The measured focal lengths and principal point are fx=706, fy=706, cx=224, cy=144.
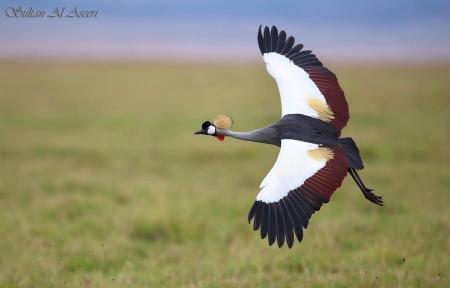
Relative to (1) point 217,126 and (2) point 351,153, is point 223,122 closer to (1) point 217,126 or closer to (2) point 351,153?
(1) point 217,126

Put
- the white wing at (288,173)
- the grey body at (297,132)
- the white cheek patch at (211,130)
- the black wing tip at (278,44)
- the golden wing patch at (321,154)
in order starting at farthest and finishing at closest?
the black wing tip at (278,44), the white cheek patch at (211,130), the grey body at (297,132), the golden wing patch at (321,154), the white wing at (288,173)

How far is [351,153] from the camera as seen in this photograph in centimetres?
558

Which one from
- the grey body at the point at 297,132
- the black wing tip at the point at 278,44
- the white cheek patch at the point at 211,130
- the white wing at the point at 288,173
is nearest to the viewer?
the white wing at the point at 288,173

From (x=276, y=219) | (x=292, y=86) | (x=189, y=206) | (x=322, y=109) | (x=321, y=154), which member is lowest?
(x=189, y=206)

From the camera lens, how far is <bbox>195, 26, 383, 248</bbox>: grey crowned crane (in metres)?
5.00

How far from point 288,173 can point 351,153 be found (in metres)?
0.73

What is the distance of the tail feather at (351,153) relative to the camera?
5.47m

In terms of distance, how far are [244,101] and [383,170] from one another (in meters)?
12.7

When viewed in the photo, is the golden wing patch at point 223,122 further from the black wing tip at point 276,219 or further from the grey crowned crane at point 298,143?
the black wing tip at point 276,219

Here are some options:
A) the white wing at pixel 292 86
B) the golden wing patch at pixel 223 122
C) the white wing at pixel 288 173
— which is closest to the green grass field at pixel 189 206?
the white wing at pixel 288 173

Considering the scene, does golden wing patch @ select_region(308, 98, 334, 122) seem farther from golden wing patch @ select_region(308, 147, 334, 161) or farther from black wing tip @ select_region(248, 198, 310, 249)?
black wing tip @ select_region(248, 198, 310, 249)

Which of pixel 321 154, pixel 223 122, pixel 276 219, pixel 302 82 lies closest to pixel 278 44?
pixel 302 82

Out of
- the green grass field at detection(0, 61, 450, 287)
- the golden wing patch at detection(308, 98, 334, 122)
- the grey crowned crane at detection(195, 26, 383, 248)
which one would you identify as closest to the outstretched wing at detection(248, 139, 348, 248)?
the grey crowned crane at detection(195, 26, 383, 248)

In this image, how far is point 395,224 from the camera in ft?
27.3
